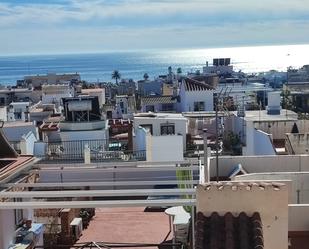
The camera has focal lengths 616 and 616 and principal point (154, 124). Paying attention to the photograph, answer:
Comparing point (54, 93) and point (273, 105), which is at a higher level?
point (273, 105)

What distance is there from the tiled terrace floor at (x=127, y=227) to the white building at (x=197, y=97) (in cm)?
3650

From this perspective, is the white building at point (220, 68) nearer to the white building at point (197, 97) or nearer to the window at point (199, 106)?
the white building at point (197, 97)

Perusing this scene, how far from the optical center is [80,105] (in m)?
33.5

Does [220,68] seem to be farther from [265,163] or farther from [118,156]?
[265,163]

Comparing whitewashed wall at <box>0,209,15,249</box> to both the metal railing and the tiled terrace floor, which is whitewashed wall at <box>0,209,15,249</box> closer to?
the tiled terrace floor

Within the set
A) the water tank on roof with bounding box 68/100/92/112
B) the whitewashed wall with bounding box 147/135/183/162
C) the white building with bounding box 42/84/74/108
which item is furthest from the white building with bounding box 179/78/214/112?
the whitewashed wall with bounding box 147/135/183/162

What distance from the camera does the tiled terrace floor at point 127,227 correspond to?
15367mm

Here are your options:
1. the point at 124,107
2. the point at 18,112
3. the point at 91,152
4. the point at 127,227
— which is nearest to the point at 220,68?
the point at 124,107

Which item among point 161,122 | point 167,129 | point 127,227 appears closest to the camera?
point 127,227

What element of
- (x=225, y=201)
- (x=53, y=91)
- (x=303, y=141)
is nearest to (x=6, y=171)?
(x=225, y=201)

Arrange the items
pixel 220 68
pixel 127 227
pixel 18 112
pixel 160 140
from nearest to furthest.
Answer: pixel 127 227 < pixel 160 140 < pixel 18 112 < pixel 220 68

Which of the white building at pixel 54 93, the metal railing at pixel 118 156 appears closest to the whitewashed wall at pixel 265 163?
the metal railing at pixel 118 156

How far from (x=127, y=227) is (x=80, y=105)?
17.9 metres

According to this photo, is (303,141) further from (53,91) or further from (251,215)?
(53,91)
